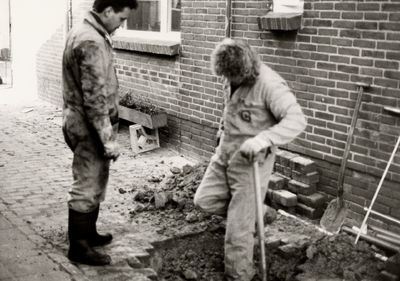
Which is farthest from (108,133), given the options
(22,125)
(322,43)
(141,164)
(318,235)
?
(22,125)

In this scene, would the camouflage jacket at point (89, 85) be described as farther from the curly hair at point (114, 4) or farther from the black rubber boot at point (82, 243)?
the black rubber boot at point (82, 243)

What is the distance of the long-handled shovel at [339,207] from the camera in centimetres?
569

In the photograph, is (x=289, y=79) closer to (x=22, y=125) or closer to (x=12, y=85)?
(x=22, y=125)

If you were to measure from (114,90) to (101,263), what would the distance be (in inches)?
56.4

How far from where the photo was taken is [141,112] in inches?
346

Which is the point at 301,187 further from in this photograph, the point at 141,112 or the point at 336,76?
the point at 141,112

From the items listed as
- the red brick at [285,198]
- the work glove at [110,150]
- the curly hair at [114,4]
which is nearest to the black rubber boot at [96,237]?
the work glove at [110,150]

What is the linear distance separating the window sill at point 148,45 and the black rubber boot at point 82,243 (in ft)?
14.1

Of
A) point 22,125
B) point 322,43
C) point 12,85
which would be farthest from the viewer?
point 12,85

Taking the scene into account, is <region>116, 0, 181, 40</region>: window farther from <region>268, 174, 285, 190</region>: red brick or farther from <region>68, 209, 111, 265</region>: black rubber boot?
<region>68, 209, 111, 265</region>: black rubber boot

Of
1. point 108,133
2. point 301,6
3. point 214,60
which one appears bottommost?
point 108,133

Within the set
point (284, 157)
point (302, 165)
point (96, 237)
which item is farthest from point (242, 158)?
point (284, 157)

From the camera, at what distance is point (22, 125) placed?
426 inches

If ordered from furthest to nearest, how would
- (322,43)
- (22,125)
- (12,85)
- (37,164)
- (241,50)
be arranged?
(12,85) < (22,125) < (37,164) < (322,43) < (241,50)
